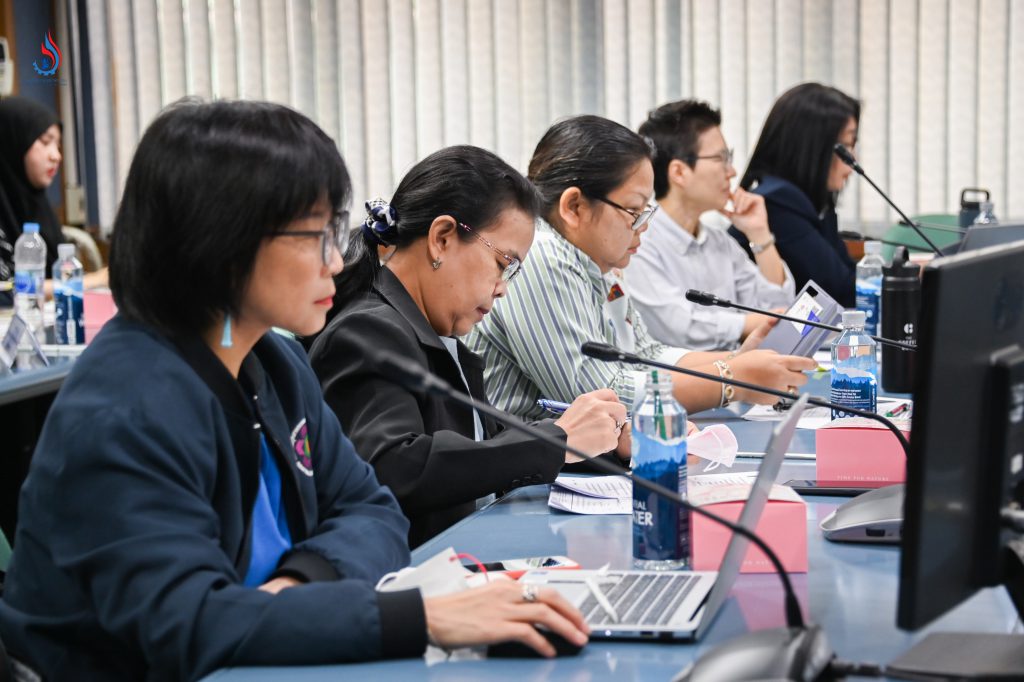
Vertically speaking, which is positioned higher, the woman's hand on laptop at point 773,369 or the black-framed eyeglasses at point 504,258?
the black-framed eyeglasses at point 504,258

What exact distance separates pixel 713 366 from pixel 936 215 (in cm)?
247

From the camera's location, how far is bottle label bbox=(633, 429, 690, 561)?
1429 mm

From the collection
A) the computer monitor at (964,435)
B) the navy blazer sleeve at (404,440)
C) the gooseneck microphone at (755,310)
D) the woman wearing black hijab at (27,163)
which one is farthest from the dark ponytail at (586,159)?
the woman wearing black hijab at (27,163)

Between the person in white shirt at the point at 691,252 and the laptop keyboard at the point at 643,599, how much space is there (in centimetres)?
213

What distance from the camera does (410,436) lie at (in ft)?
5.85

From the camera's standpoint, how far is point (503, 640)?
117 cm

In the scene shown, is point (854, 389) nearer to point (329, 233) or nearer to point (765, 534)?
point (765, 534)

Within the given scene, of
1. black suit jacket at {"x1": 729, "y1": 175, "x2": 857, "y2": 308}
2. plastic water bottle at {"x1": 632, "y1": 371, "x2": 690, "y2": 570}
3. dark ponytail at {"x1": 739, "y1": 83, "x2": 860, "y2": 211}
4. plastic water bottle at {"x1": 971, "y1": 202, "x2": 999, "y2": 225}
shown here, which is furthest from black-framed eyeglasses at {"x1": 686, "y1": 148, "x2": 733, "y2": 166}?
plastic water bottle at {"x1": 632, "y1": 371, "x2": 690, "y2": 570}

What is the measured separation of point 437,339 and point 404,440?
0.23 m

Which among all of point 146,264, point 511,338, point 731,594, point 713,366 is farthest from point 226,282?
point 713,366

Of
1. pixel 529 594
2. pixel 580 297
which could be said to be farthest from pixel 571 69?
pixel 529 594

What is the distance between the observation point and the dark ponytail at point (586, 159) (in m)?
2.56

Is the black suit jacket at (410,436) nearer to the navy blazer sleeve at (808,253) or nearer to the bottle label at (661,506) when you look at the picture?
the bottle label at (661,506)

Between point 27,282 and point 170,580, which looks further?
point 27,282
